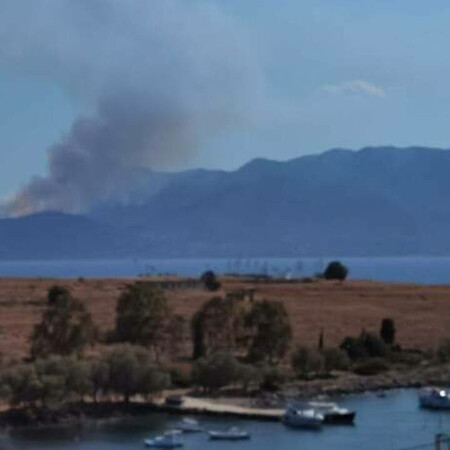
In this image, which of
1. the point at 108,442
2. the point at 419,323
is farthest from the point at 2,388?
the point at 419,323

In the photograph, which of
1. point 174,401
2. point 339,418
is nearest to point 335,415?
point 339,418

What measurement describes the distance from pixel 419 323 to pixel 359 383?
856 inches

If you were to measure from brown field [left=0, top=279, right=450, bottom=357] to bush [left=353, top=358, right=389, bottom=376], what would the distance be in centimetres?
429

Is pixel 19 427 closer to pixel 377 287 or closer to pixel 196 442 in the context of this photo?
pixel 196 442

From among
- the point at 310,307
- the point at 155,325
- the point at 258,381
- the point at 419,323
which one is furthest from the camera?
the point at 310,307

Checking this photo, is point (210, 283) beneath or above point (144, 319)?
above

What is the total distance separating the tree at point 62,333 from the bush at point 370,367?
11.0 metres

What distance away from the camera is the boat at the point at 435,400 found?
4806 centimetres

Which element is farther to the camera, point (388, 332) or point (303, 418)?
point (388, 332)

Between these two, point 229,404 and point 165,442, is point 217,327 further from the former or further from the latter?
point 165,442

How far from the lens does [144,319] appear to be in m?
58.2

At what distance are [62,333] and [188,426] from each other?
1155cm

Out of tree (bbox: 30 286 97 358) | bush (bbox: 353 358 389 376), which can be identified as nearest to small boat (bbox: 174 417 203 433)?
tree (bbox: 30 286 97 358)

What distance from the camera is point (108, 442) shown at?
41.1m
